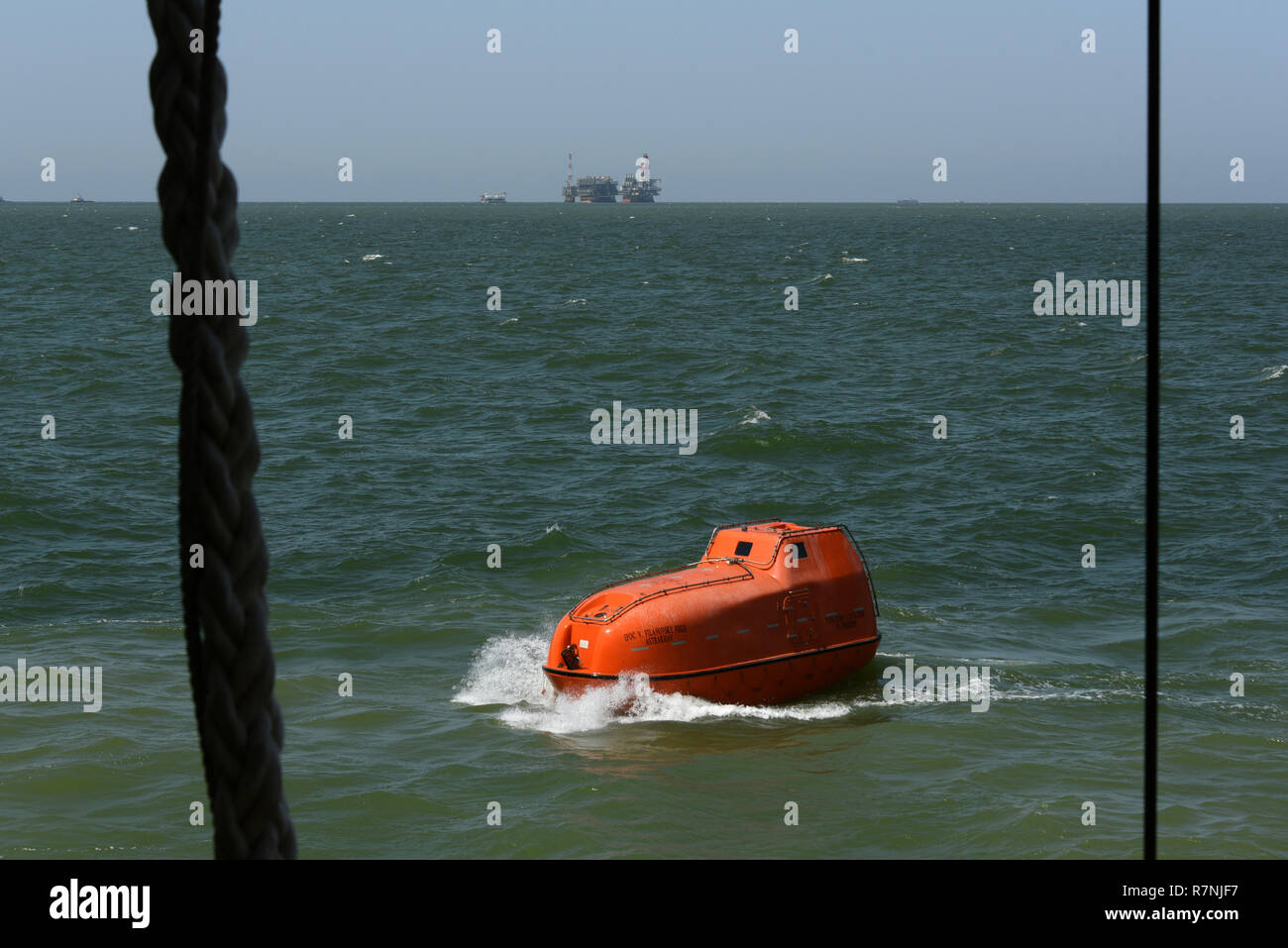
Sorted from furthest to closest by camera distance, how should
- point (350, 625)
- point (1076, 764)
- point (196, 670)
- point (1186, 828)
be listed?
point (350, 625)
point (1076, 764)
point (1186, 828)
point (196, 670)

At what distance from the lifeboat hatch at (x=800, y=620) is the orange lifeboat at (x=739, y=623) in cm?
2

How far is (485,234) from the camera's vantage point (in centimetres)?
18088

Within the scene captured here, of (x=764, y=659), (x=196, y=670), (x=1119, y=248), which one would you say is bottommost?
(x=764, y=659)

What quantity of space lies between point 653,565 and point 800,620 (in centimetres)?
1040

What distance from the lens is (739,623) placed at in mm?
22828

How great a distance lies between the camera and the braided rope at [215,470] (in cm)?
189

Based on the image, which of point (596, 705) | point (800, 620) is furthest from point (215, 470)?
point (800, 620)

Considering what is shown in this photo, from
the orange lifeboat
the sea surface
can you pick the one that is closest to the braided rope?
the sea surface

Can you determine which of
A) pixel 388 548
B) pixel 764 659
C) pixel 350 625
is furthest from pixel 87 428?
pixel 764 659

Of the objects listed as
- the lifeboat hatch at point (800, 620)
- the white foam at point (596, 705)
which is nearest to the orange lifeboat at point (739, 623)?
the lifeboat hatch at point (800, 620)

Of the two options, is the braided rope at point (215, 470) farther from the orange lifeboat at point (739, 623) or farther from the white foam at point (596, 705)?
the white foam at point (596, 705)

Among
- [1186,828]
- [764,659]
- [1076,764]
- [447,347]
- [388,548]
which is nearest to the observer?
[1186,828]

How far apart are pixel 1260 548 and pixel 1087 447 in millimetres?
12611
